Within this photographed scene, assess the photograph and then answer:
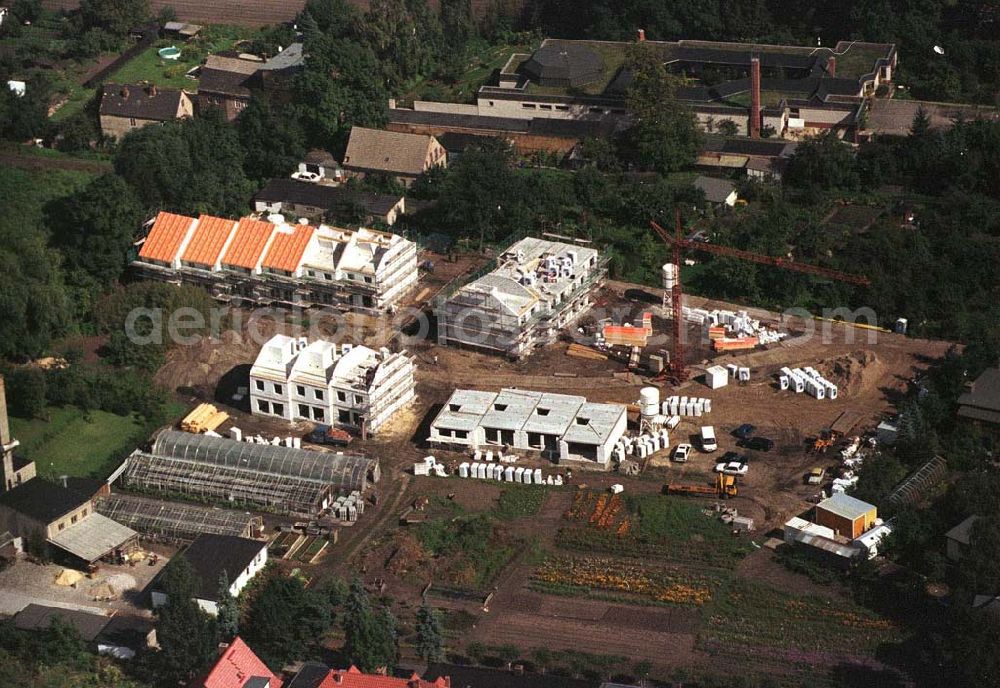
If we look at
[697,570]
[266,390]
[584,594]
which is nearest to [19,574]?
[266,390]

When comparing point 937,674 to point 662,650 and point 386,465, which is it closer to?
point 662,650

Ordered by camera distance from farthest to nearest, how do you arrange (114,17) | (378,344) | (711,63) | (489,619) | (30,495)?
(114,17) → (711,63) → (378,344) → (30,495) → (489,619)

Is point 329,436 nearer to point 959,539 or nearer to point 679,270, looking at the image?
point 679,270

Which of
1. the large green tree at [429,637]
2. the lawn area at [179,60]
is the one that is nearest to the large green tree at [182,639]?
the large green tree at [429,637]

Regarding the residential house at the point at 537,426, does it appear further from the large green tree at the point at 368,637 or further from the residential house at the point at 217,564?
the large green tree at the point at 368,637

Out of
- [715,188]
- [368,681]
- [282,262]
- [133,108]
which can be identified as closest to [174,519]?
[368,681]

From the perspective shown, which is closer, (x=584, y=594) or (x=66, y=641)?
(x=66, y=641)

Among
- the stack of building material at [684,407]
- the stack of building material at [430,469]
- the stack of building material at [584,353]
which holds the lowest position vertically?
the stack of building material at [584,353]
